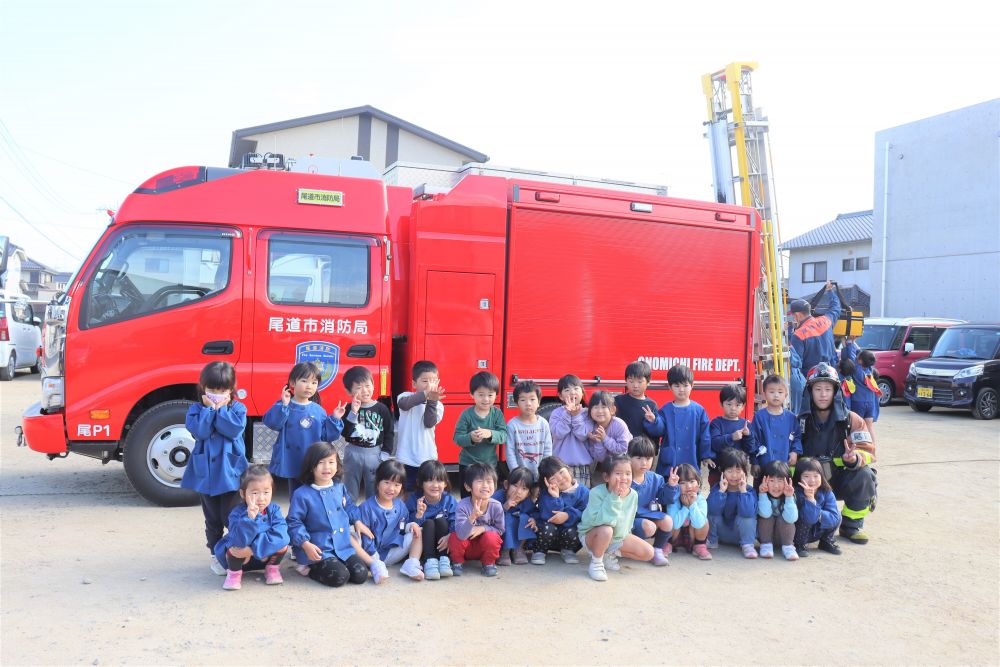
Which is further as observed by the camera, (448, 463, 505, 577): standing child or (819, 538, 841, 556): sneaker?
(819, 538, 841, 556): sneaker

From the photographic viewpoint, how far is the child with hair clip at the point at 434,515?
470 centimetres

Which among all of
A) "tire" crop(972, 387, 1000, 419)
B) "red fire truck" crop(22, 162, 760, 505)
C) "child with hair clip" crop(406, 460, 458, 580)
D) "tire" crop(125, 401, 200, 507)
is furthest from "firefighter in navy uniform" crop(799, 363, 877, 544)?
"tire" crop(972, 387, 1000, 419)

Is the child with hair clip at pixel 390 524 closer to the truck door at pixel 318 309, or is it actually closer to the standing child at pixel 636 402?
the truck door at pixel 318 309

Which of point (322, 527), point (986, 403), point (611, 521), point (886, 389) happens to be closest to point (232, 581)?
point (322, 527)

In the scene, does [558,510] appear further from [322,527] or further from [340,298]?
[340,298]

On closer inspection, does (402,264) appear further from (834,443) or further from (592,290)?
(834,443)

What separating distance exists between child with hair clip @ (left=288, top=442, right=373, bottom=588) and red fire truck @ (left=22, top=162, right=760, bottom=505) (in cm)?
180

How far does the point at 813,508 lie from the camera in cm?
518

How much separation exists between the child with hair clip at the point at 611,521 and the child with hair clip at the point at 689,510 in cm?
34

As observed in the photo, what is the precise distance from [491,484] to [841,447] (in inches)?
114

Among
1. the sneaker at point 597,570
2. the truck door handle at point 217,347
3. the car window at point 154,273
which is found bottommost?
the sneaker at point 597,570

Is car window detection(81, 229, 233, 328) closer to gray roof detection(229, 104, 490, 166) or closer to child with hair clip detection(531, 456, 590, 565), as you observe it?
child with hair clip detection(531, 456, 590, 565)

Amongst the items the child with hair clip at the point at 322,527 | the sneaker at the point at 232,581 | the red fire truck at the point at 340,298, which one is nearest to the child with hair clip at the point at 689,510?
the red fire truck at the point at 340,298

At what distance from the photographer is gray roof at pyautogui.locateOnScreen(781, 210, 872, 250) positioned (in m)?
32.4
